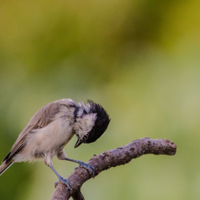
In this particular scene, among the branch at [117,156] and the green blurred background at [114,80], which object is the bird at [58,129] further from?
the green blurred background at [114,80]

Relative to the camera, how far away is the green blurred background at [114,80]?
2.15 m

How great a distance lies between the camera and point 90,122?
1.52 metres

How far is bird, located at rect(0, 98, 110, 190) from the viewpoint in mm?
1513

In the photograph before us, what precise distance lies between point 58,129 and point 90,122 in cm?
20

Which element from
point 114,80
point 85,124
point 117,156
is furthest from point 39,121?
point 114,80

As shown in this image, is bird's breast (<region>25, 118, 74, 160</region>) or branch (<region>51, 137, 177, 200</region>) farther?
bird's breast (<region>25, 118, 74, 160</region>)

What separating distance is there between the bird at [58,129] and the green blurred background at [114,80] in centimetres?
53

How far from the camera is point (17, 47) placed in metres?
2.66

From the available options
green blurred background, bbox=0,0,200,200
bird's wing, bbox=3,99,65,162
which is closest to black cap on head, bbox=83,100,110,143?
bird's wing, bbox=3,99,65,162

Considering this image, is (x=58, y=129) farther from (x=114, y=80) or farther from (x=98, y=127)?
(x=114, y=80)

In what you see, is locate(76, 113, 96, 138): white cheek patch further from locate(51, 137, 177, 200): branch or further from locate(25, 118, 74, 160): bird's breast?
locate(51, 137, 177, 200): branch

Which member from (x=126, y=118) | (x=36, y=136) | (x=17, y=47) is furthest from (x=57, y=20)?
(x=36, y=136)

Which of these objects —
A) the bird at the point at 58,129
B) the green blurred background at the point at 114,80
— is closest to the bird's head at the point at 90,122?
the bird at the point at 58,129

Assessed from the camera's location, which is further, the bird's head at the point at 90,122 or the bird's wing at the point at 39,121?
the bird's wing at the point at 39,121
